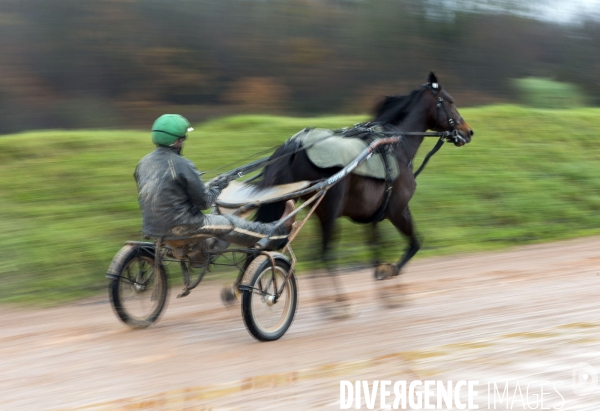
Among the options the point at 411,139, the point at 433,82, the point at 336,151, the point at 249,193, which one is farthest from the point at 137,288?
the point at 433,82

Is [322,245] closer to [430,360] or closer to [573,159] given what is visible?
[430,360]

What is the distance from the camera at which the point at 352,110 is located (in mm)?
17891

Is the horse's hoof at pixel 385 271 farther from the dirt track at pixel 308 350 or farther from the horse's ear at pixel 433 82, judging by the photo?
the horse's ear at pixel 433 82

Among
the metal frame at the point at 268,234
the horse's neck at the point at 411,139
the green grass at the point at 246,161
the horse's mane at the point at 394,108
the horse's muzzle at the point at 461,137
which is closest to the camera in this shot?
the metal frame at the point at 268,234

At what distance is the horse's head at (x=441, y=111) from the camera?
321 inches

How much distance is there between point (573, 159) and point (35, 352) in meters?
11.9

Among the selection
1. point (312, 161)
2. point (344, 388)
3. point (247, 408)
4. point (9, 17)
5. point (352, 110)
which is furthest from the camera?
point (352, 110)

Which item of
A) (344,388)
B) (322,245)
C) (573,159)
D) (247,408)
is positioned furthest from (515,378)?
(573,159)

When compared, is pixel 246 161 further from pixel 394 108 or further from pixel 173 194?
pixel 173 194

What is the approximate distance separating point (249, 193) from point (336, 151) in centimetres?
83

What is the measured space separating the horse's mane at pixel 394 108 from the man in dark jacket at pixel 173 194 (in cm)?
264

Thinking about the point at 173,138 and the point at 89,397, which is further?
the point at 173,138

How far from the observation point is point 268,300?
5.91 meters

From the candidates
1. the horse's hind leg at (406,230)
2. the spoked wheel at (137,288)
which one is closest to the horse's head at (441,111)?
the horse's hind leg at (406,230)
